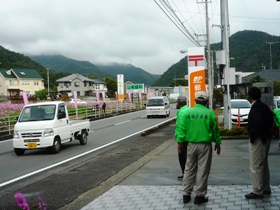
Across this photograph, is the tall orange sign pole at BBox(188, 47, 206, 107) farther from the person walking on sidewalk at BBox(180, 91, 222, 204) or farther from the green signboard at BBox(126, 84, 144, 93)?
the green signboard at BBox(126, 84, 144, 93)

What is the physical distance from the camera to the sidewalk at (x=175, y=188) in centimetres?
590

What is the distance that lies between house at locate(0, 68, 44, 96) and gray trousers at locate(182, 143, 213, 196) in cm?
7910

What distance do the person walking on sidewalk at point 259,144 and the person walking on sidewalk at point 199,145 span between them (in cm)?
60

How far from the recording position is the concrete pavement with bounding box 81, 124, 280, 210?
5.91 meters

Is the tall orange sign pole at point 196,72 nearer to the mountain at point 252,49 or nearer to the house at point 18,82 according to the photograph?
the mountain at point 252,49

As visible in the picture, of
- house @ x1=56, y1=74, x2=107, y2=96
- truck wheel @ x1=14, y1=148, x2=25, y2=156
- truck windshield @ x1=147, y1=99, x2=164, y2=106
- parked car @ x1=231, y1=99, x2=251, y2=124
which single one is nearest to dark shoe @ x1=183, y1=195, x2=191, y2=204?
truck wheel @ x1=14, y1=148, x2=25, y2=156

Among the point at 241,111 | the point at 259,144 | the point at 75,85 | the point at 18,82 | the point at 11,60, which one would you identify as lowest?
the point at 241,111

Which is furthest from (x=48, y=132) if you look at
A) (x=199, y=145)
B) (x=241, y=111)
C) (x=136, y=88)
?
(x=136, y=88)

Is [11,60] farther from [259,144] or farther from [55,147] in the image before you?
[259,144]

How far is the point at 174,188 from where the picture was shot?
7.17m

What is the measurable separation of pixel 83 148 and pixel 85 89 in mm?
87720

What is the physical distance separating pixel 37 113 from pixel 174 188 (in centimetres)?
857

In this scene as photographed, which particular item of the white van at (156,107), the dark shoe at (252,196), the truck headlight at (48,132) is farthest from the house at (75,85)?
the dark shoe at (252,196)

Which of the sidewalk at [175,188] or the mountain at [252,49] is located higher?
the mountain at [252,49]
